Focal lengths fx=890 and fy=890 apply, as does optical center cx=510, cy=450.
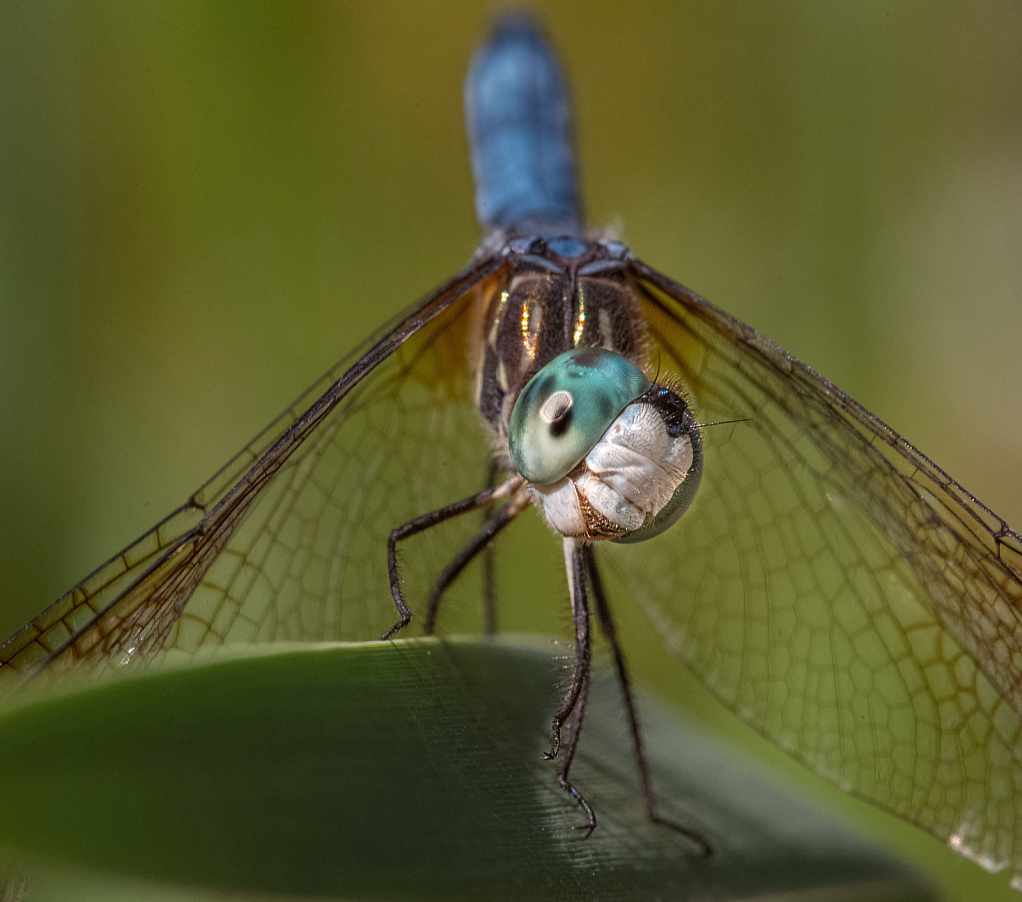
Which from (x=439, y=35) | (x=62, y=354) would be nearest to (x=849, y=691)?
(x=62, y=354)

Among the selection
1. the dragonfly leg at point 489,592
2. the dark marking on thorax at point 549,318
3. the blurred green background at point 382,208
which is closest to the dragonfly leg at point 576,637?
the dark marking on thorax at point 549,318

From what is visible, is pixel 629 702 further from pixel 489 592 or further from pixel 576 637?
pixel 489 592

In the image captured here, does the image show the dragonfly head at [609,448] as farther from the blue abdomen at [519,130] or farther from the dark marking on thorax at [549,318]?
the blue abdomen at [519,130]

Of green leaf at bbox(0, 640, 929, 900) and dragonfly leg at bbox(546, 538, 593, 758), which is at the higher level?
dragonfly leg at bbox(546, 538, 593, 758)

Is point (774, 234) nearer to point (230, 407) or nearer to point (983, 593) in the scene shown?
point (983, 593)

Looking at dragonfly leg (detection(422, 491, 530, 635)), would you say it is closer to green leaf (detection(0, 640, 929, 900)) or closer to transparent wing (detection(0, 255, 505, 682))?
transparent wing (detection(0, 255, 505, 682))

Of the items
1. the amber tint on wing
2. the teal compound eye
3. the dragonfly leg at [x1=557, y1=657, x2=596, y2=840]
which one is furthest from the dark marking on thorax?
the dragonfly leg at [x1=557, y1=657, x2=596, y2=840]
